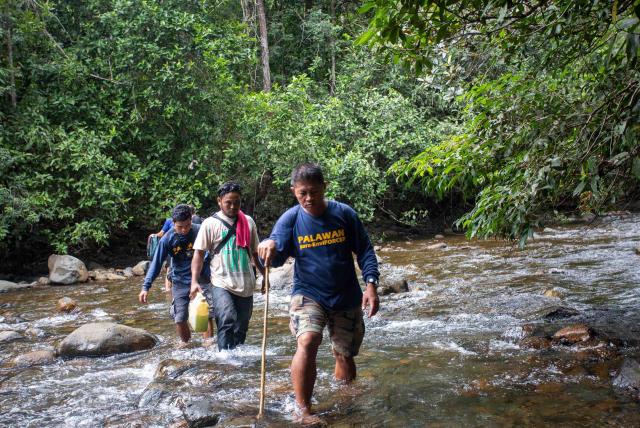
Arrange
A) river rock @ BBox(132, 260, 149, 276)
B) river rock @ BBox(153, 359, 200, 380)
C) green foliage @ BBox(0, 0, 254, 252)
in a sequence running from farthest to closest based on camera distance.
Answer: river rock @ BBox(132, 260, 149, 276) → green foliage @ BBox(0, 0, 254, 252) → river rock @ BBox(153, 359, 200, 380)

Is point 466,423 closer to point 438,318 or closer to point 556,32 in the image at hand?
point 556,32

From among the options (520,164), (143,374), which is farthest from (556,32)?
(143,374)

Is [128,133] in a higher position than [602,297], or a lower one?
higher

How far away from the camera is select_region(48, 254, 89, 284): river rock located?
45.7 feet

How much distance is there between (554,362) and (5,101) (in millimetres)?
14247

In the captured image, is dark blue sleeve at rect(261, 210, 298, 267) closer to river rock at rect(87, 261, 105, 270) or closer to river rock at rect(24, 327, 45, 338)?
river rock at rect(24, 327, 45, 338)

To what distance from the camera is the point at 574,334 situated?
598 cm

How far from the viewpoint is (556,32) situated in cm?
444

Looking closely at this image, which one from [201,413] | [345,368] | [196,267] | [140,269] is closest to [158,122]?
[140,269]

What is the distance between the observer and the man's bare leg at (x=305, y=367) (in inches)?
165

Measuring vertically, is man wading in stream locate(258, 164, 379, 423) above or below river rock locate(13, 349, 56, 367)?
above

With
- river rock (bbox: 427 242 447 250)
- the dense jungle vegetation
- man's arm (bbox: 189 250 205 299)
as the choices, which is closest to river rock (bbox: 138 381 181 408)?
man's arm (bbox: 189 250 205 299)

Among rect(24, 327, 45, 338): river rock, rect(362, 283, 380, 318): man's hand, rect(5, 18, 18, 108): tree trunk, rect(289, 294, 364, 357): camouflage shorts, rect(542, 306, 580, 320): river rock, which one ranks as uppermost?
rect(5, 18, 18, 108): tree trunk

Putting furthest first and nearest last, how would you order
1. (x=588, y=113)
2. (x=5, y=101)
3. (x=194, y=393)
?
(x=5, y=101)
(x=194, y=393)
(x=588, y=113)
